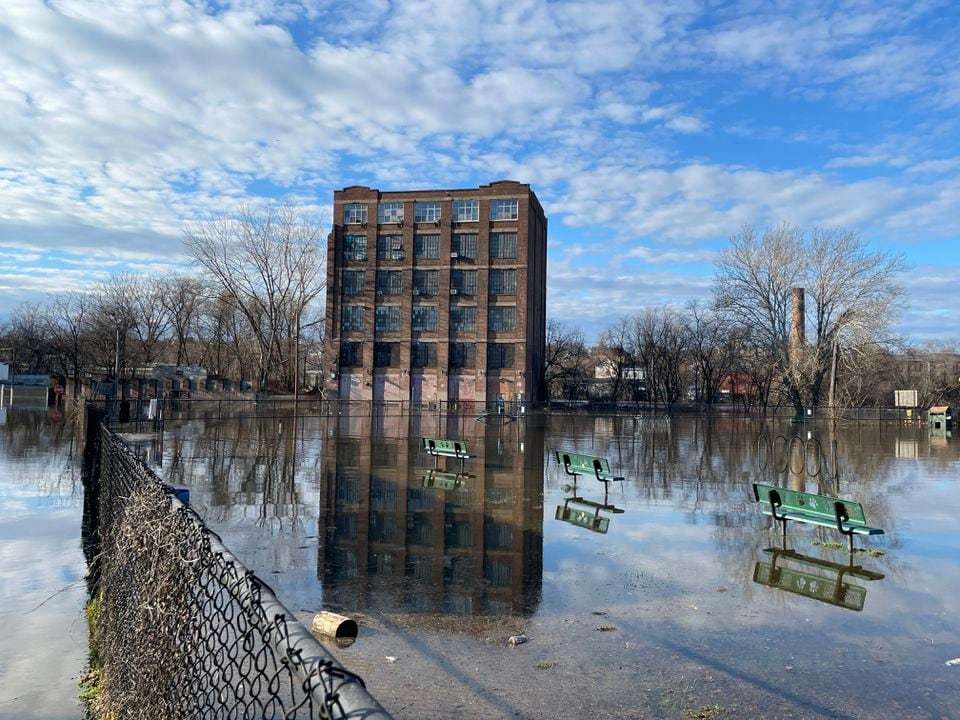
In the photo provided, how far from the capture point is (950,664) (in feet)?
20.9

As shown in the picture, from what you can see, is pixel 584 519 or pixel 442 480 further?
pixel 442 480

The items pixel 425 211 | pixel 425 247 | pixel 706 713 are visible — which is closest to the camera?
pixel 706 713

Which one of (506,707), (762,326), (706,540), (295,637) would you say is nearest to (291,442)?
(706,540)

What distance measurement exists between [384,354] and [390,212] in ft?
43.8

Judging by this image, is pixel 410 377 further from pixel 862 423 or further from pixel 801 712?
pixel 801 712

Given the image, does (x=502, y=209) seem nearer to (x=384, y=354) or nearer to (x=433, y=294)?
(x=433, y=294)

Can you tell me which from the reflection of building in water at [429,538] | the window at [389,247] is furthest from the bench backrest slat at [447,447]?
the window at [389,247]

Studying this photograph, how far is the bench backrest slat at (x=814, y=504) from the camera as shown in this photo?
10.3 m

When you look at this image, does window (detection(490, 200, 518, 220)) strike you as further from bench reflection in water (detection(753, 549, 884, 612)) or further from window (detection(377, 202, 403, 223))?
bench reflection in water (detection(753, 549, 884, 612))

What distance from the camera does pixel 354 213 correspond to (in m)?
72.1

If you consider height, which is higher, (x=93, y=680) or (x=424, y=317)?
(x=424, y=317)

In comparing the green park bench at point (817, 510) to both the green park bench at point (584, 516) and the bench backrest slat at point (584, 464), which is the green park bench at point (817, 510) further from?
the bench backrest slat at point (584, 464)

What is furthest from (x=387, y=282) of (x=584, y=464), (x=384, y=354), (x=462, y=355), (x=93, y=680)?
(x=93, y=680)

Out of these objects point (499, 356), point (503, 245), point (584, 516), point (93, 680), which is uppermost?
point (503, 245)
